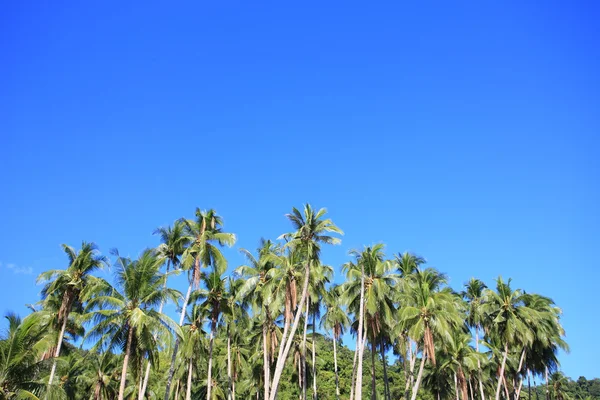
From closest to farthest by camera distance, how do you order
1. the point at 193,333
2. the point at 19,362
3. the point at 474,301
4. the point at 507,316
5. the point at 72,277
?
the point at 19,362 → the point at 72,277 → the point at 193,333 → the point at 507,316 → the point at 474,301

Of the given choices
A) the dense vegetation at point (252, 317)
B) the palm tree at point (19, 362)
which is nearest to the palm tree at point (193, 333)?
the dense vegetation at point (252, 317)

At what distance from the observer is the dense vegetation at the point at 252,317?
23547 mm

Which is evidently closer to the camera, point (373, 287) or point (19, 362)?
point (19, 362)

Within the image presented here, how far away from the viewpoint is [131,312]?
2350cm

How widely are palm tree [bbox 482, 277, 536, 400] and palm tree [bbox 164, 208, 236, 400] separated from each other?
29.0 meters

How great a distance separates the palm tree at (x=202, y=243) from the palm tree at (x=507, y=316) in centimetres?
2897

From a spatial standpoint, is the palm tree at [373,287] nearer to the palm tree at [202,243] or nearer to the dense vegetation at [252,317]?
the dense vegetation at [252,317]

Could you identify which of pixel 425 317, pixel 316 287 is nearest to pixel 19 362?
pixel 316 287

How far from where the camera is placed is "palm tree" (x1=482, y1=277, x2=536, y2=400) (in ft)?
140

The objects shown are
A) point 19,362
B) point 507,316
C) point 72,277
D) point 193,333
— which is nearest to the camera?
point 19,362

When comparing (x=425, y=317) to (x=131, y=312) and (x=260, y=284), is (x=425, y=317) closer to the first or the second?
(x=260, y=284)

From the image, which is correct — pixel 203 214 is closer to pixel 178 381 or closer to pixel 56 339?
pixel 56 339

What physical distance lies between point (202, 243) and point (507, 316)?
32.1m

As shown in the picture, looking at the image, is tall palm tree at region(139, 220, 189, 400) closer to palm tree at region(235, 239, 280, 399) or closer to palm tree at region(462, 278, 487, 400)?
palm tree at region(235, 239, 280, 399)
